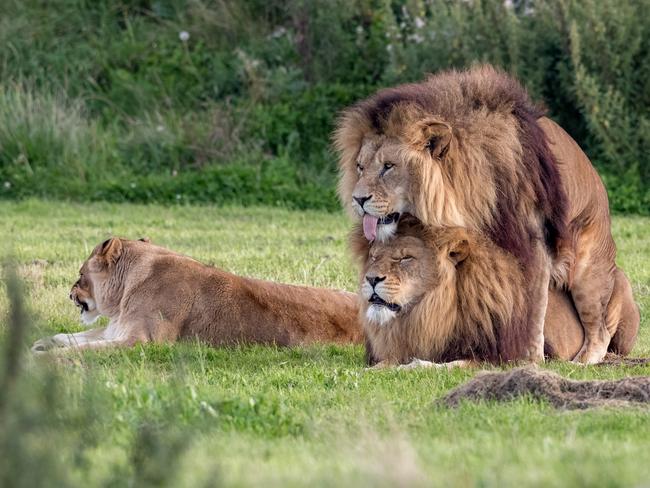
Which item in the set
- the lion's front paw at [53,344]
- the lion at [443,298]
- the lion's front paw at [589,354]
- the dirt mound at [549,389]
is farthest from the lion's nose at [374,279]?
the lion's front paw at [53,344]

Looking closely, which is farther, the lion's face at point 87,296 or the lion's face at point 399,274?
the lion's face at point 87,296

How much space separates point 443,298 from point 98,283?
2681 mm

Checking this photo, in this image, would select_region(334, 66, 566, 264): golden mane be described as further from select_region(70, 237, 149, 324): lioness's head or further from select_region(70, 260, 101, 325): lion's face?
select_region(70, 260, 101, 325): lion's face

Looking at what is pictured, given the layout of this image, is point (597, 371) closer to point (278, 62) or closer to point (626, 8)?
point (626, 8)

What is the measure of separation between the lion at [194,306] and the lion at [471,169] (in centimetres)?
130

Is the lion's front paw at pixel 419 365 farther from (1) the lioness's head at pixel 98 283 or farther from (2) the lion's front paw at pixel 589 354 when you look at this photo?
(1) the lioness's head at pixel 98 283

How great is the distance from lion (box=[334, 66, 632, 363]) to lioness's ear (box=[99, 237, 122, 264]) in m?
2.10

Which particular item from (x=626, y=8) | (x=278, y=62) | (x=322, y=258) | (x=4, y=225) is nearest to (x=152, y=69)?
(x=278, y=62)

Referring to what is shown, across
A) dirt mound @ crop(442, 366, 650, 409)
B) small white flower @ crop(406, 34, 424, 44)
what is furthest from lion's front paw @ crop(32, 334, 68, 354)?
small white flower @ crop(406, 34, 424, 44)

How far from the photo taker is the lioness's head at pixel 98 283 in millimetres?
9055

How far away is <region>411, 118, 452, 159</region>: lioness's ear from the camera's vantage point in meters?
7.29

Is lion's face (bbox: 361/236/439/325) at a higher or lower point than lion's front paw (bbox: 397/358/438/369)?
higher

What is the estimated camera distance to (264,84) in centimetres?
1797

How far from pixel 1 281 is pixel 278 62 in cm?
894
